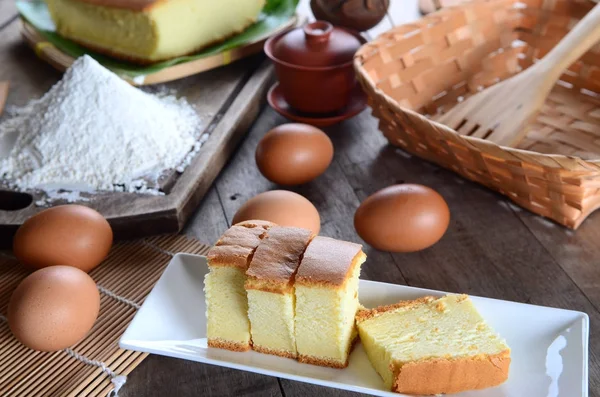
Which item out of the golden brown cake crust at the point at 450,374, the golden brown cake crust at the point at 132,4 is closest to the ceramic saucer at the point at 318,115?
the golden brown cake crust at the point at 132,4

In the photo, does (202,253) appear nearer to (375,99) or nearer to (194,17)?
(375,99)

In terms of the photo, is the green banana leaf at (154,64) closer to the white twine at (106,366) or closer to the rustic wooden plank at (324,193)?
the rustic wooden plank at (324,193)

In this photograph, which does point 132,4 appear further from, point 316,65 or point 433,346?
point 433,346

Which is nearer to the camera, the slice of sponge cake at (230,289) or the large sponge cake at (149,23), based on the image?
the slice of sponge cake at (230,289)

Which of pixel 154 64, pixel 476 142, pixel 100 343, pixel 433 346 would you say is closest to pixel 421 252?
pixel 476 142

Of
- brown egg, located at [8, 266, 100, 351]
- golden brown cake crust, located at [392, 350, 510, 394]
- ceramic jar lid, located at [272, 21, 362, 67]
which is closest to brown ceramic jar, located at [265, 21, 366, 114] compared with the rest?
ceramic jar lid, located at [272, 21, 362, 67]

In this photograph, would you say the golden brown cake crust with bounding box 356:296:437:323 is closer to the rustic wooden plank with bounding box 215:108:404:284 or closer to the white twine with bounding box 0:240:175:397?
the rustic wooden plank with bounding box 215:108:404:284

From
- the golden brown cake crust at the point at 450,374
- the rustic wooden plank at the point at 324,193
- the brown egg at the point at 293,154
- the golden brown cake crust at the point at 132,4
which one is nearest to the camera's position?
the golden brown cake crust at the point at 450,374
